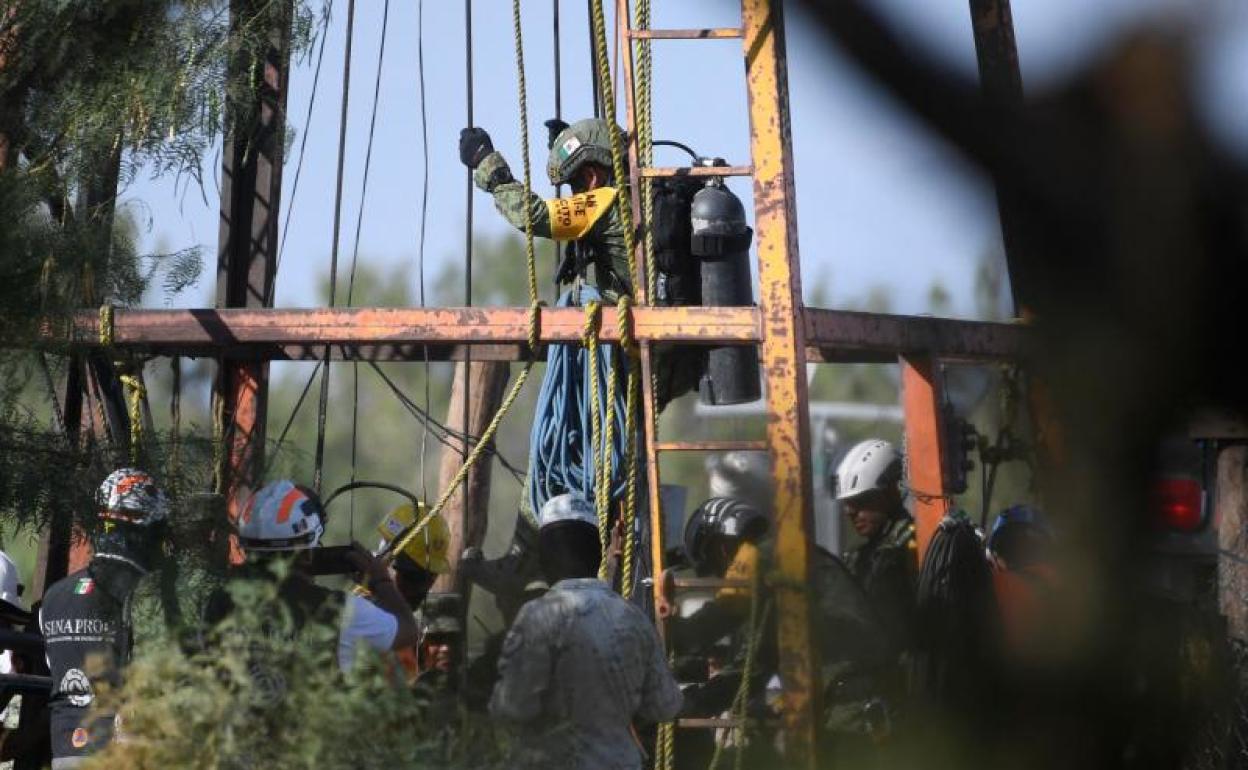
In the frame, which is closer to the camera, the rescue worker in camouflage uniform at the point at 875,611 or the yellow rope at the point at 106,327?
the yellow rope at the point at 106,327

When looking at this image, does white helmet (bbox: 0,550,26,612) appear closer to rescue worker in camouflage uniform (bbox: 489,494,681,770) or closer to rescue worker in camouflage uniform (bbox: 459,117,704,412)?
rescue worker in camouflage uniform (bbox: 459,117,704,412)

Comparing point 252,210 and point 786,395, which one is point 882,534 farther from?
point 252,210

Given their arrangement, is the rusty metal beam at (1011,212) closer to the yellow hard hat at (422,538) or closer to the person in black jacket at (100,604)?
the person in black jacket at (100,604)

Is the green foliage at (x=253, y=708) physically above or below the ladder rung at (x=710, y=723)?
above

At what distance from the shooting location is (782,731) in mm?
7156

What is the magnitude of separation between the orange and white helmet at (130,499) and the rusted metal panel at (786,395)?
2816mm

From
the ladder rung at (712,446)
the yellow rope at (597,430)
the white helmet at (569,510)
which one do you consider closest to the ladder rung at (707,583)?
the yellow rope at (597,430)

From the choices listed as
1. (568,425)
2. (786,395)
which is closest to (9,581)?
(568,425)

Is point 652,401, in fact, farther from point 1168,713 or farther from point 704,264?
point 1168,713

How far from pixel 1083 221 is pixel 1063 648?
0.47 meters

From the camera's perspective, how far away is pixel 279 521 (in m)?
4.84

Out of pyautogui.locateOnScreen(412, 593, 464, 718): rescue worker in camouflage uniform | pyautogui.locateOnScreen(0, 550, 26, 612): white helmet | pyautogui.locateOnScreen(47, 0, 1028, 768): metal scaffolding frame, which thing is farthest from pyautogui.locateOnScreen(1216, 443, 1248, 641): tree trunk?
pyautogui.locateOnScreen(0, 550, 26, 612): white helmet

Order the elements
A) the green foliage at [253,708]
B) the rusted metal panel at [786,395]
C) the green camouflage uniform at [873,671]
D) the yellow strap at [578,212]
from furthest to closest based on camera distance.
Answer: the yellow strap at [578,212], the green camouflage uniform at [873,671], the rusted metal panel at [786,395], the green foliage at [253,708]

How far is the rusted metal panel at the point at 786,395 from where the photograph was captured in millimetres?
7023
